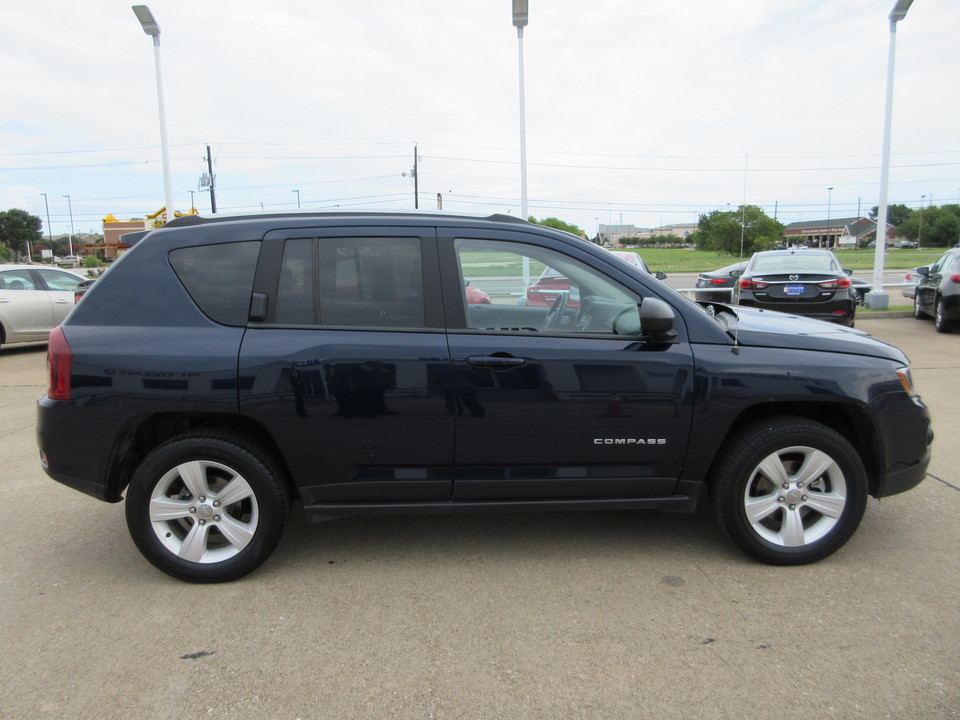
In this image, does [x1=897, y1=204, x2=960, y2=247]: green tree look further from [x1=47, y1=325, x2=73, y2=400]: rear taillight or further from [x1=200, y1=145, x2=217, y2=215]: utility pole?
[x1=47, y1=325, x2=73, y2=400]: rear taillight

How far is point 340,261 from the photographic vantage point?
3.35 m

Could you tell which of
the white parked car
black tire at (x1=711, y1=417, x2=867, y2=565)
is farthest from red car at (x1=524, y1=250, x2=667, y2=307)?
the white parked car

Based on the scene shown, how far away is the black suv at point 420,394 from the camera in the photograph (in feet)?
10.6

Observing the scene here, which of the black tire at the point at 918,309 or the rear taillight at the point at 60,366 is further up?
the rear taillight at the point at 60,366

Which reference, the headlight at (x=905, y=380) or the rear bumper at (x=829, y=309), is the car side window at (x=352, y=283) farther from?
the rear bumper at (x=829, y=309)

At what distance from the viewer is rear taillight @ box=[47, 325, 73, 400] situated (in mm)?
3213

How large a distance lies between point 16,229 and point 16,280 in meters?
84.1

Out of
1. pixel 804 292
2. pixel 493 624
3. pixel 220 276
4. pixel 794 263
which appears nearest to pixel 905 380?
pixel 493 624

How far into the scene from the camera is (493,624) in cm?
296

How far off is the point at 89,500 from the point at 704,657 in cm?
398

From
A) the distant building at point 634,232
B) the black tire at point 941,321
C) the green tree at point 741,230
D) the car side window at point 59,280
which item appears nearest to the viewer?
the black tire at point 941,321

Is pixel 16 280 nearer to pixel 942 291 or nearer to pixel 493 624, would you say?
pixel 493 624

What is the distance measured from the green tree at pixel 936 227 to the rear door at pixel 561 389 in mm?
111272

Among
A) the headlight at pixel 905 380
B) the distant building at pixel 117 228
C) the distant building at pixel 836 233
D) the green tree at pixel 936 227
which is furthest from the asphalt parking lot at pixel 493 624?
the distant building at pixel 836 233
